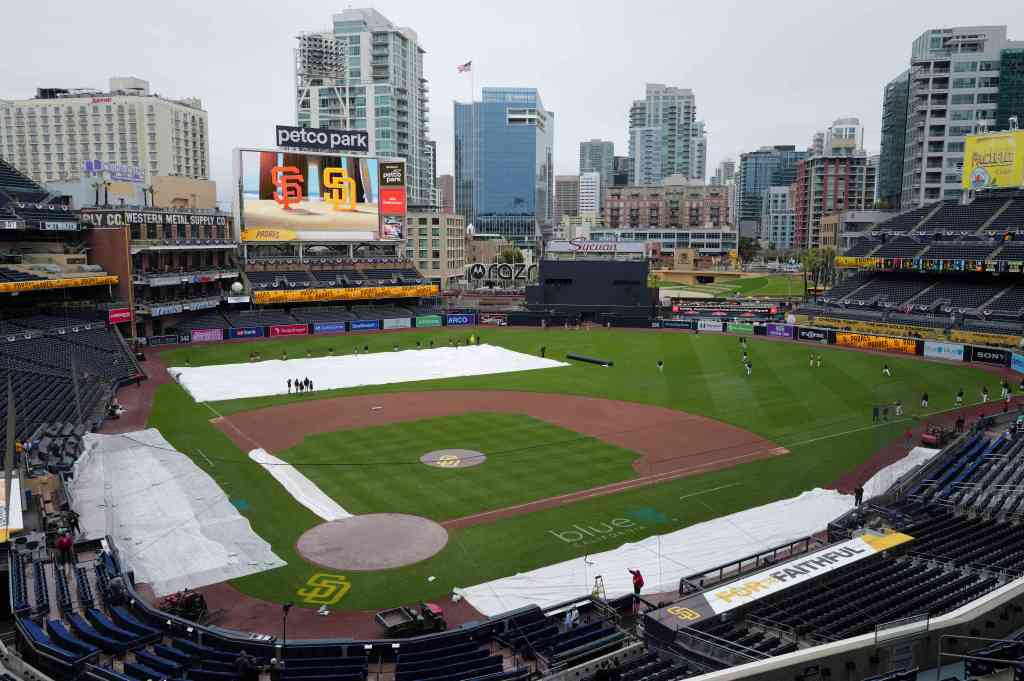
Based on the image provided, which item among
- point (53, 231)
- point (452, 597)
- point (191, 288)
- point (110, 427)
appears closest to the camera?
point (452, 597)

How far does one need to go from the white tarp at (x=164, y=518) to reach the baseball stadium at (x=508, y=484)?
0.15 metres

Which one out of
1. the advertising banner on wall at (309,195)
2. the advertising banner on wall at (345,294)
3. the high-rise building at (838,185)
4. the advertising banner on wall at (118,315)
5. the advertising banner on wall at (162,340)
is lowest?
the advertising banner on wall at (162,340)

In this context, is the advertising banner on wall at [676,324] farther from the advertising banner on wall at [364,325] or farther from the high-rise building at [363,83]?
the high-rise building at [363,83]

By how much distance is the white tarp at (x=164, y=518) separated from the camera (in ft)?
75.0

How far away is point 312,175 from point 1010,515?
244 ft

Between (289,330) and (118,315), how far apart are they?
55.7 ft

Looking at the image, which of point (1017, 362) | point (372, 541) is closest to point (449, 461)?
point (372, 541)

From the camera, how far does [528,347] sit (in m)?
70.1

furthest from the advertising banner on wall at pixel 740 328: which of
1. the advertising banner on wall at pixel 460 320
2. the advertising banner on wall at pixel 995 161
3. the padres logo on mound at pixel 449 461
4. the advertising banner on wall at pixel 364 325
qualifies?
the padres logo on mound at pixel 449 461

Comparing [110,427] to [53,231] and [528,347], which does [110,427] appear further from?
[528,347]

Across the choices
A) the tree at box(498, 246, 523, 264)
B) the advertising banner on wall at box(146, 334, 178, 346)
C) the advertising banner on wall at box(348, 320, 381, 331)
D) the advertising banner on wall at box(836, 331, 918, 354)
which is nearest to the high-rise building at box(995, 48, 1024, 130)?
the advertising banner on wall at box(836, 331, 918, 354)

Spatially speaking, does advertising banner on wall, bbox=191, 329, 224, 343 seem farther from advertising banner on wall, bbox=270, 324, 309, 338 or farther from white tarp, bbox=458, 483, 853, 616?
white tarp, bbox=458, 483, 853, 616

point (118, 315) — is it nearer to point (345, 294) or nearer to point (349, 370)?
point (349, 370)

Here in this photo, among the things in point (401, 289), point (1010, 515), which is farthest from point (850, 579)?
point (401, 289)
